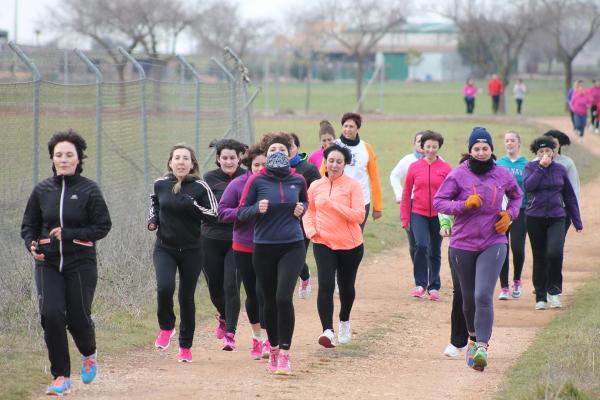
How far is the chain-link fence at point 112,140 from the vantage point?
33.4 ft

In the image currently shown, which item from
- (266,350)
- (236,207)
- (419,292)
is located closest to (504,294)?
(419,292)

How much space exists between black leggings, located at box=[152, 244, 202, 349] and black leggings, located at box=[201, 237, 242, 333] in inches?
15.5

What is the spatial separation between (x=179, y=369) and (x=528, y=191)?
4329 millimetres

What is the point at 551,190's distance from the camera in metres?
11.3

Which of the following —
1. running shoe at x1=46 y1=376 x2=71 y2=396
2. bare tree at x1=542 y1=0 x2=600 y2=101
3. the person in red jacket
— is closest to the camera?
running shoe at x1=46 y1=376 x2=71 y2=396

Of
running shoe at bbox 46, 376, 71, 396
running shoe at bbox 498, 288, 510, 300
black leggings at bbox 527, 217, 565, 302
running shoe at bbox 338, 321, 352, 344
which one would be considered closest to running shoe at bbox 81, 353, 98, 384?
running shoe at bbox 46, 376, 71, 396

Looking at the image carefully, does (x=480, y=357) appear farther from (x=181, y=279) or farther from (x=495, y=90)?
(x=495, y=90)

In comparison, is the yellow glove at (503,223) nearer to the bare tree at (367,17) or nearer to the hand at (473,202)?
the hand at (473,202)

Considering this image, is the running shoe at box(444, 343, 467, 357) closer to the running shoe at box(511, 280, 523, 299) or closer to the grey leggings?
the grey leggings

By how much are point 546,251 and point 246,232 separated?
4113 mm

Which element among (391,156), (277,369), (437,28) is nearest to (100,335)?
(277,369)

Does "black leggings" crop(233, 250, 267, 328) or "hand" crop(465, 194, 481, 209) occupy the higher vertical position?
"hand" crop(465, 194, 481, 209)

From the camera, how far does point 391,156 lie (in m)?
31.9

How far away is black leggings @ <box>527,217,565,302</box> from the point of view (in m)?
11.5
